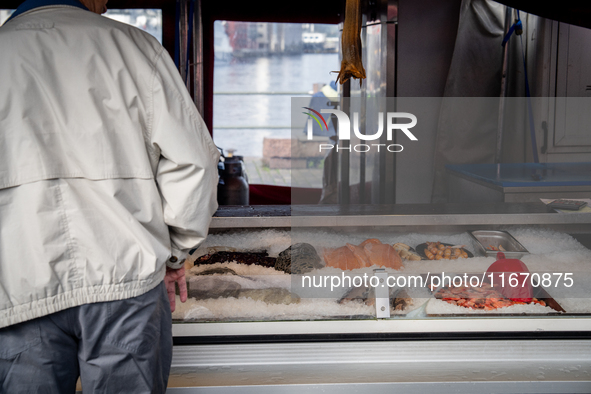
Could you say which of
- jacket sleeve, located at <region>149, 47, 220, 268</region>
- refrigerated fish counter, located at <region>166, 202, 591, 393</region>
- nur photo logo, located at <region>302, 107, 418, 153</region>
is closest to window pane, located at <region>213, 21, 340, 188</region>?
nur photo logo, located at <region>302, 107, 418, 153</region>

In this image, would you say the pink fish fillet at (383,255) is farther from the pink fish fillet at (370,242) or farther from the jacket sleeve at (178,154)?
the jacket sleeve at (178,154)

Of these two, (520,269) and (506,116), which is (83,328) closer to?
(520,269)

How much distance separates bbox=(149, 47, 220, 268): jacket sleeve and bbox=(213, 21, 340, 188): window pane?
183 inches

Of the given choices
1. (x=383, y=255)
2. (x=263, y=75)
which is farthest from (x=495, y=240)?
(x=263, y=75)

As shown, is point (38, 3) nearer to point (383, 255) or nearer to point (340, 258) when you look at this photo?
Result: point (340, 258)

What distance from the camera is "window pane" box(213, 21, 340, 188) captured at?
7.16 meters

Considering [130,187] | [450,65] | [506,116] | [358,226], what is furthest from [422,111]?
[130,187]

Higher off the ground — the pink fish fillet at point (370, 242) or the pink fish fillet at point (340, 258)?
the pink fish fillet at point (370, 242)

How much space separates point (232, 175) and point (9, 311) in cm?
311

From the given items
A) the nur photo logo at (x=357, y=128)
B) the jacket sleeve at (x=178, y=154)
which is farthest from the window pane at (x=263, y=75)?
the jacket sleeve at (x=178, y=154)

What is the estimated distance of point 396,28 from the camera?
3.73 metres

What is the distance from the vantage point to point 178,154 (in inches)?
47.5

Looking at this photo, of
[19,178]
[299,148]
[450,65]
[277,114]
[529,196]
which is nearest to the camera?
[19,178]

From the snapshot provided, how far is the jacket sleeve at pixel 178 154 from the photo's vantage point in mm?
1202
